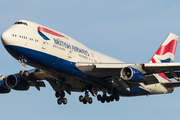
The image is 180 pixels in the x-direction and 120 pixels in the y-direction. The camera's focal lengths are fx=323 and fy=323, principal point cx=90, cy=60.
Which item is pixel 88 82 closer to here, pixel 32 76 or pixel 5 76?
pixel 32 76

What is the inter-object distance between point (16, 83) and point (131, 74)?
15.5m

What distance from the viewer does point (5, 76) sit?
41156 millimetres

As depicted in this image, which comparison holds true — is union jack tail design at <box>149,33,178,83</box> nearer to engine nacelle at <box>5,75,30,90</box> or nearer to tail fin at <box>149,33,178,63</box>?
tail fin at <box>149,33,178,63</box>

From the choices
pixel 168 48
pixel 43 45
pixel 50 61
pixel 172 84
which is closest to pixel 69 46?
pixel 50 61

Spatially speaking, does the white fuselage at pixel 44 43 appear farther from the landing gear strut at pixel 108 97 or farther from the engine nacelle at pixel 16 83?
the engine nacelle at pixel 16 83

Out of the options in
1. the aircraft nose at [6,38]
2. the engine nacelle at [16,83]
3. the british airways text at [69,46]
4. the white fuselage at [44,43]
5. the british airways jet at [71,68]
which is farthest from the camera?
the engine nacelle at [16,83]

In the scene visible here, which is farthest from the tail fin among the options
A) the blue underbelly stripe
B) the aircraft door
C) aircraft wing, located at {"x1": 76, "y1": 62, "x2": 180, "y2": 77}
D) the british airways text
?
the aircraft door

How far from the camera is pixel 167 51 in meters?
46.8

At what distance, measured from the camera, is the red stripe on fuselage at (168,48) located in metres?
46.2

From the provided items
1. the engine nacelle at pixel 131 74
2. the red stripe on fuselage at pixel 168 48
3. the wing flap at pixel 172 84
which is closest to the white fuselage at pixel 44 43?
the engine nacelle at pixel 131 74

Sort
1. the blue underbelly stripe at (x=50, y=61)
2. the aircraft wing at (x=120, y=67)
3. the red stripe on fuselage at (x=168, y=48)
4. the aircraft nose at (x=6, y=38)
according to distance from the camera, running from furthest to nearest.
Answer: the red stripe on fuselage at (x=168, y=48)
the aircraft wing at (x=120, y=67)
the blue underbelly stripe at (x=50, y=61)
the aircraft nose at (x=6, y=38)

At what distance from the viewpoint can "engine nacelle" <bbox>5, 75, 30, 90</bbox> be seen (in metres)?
40.2

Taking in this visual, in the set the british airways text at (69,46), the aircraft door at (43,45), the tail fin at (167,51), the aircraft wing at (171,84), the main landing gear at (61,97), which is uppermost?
the tail fin at (167,51)

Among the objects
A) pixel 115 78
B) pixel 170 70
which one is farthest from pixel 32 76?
pixel 170 70
